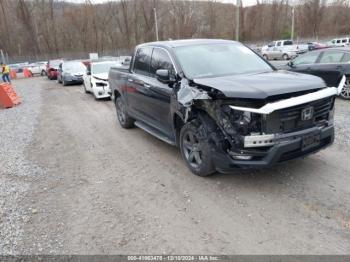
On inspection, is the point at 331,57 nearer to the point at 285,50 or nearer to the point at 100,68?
the point at 100,68

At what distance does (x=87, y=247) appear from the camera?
3295 millimetres

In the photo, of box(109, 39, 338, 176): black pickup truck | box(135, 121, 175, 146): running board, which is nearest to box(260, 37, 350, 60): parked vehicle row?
box(135, 121, 175, 146): running board

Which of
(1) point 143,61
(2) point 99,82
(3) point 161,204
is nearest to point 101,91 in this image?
(2) point 99,82

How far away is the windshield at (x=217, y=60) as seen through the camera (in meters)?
4.92

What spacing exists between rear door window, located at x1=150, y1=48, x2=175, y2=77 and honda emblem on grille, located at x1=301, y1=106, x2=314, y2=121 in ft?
6.76

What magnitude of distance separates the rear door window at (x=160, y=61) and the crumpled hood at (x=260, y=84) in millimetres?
782

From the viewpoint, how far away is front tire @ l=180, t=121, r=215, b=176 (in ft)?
14.2

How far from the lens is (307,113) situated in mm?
4016

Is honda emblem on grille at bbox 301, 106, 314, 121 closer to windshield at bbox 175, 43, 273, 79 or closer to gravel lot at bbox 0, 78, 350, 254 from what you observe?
gravel lot at bbox 0, 78, 350, 254

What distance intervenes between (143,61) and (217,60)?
69.6 inches

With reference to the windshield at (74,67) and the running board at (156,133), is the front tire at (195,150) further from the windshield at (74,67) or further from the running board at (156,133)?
the windshield at (74,67)

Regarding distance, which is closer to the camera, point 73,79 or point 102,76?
point 102,76

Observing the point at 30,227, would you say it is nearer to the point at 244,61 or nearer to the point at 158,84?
the point at 158,84

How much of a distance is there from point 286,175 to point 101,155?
3412 mm
